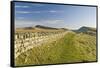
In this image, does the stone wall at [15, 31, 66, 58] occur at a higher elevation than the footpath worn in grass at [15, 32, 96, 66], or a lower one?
higher

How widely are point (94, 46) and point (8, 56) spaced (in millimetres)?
1095

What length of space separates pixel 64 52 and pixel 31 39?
44cm

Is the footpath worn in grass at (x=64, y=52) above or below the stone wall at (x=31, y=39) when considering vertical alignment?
below

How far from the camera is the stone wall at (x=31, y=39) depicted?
7.68ft

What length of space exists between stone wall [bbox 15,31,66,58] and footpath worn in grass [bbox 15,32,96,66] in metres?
0.05

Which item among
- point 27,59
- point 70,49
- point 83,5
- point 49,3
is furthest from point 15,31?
point 83,5

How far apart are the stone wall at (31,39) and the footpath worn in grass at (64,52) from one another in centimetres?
5

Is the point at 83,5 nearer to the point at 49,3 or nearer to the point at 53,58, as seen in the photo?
the point at 49,3

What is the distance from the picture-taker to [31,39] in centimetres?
240

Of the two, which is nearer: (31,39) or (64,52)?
(31,39)

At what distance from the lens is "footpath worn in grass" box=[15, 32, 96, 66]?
2398 mm

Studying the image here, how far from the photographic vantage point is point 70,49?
8.46 feet

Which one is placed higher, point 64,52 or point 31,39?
point 31,39

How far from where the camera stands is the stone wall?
2.34 meters
